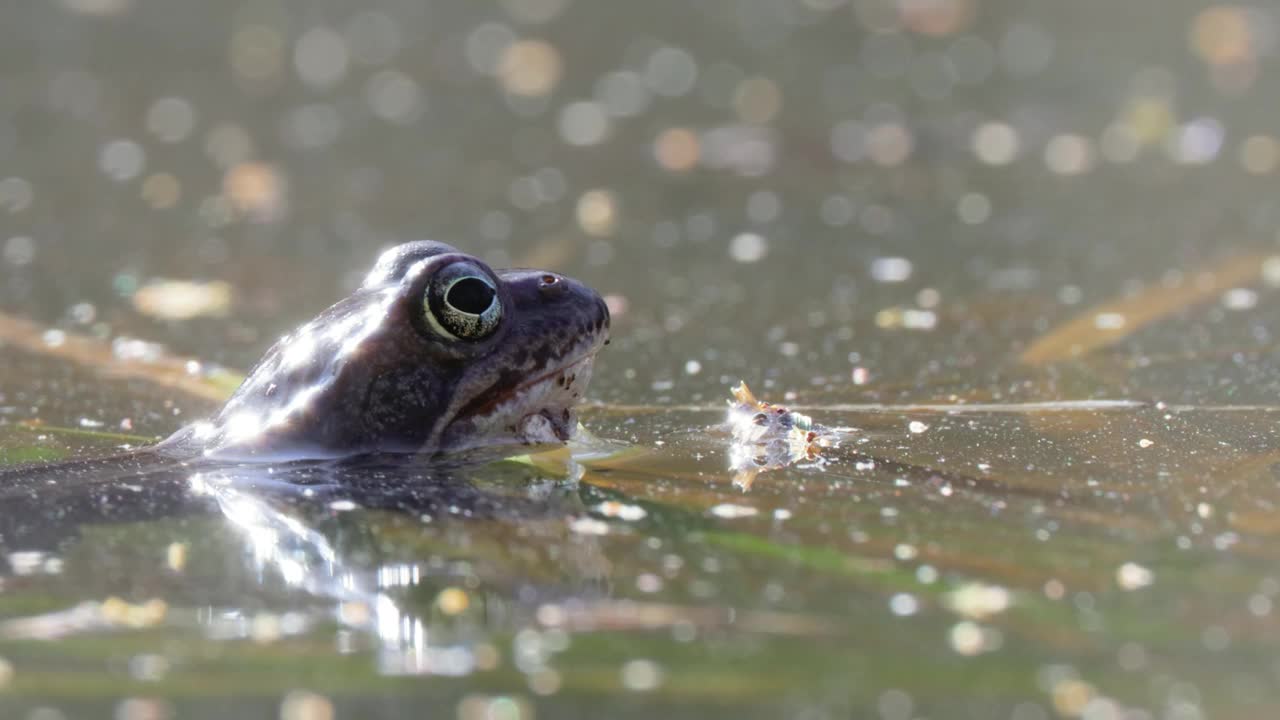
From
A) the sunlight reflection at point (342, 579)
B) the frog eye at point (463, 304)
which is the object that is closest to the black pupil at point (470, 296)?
the frog eye at point (463, 304)

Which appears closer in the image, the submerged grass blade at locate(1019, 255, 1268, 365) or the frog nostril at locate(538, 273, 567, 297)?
the frog nostril at locate(538, 273, 567, 297)

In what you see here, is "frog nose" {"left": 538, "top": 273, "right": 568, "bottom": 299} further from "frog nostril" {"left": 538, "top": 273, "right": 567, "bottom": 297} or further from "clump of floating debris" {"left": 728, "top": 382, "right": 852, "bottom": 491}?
"clump of floating debris" {"left": 728, "top": 382, "right": 852, "bottom": 491}

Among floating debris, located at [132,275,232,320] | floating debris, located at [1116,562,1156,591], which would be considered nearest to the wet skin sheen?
floating debris, located at [1116,562,1156,591]

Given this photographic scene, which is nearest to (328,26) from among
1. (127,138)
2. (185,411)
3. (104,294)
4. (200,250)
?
(127,138)

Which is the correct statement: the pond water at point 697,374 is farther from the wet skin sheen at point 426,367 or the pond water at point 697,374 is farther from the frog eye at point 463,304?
the frog eye at point 463,304

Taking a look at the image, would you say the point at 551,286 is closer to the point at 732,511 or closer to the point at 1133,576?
the point at 732,511

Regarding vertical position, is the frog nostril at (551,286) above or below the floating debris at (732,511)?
above
